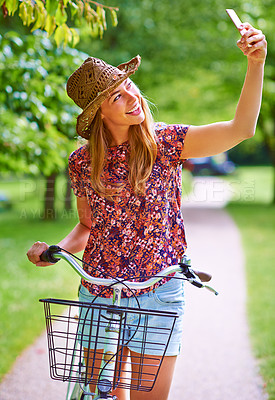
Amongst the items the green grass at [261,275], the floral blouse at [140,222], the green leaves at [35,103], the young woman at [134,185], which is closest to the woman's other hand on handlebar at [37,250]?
the young woman at [134,185]

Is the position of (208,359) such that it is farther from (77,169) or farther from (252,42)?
(252,42)

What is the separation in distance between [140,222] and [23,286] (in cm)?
603

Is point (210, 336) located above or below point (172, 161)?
below

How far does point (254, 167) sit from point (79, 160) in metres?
45.9

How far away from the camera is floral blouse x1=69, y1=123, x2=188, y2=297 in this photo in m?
2.40

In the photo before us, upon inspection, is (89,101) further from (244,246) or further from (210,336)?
(244,246)

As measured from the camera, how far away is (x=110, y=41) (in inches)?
549

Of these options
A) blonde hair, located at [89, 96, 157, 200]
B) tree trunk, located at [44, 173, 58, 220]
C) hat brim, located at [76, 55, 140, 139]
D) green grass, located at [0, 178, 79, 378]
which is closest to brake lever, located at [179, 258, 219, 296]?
blonde hair, located at [89, 96, 157, 200]

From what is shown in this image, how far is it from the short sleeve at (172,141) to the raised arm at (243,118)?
3 centimetres

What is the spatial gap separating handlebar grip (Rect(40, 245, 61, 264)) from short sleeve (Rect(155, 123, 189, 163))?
64 centimetres

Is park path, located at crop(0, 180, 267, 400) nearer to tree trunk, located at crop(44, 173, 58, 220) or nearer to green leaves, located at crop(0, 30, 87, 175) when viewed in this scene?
green leaves, located at crop(0, 30, 87, 175)

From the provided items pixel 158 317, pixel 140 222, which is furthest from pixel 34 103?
pixel 158 317

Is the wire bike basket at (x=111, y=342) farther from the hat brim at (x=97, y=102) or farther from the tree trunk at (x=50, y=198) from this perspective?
the tree trunk at (x=50, y=198)

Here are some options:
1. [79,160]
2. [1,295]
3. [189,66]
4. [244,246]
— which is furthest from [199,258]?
[79,160]
